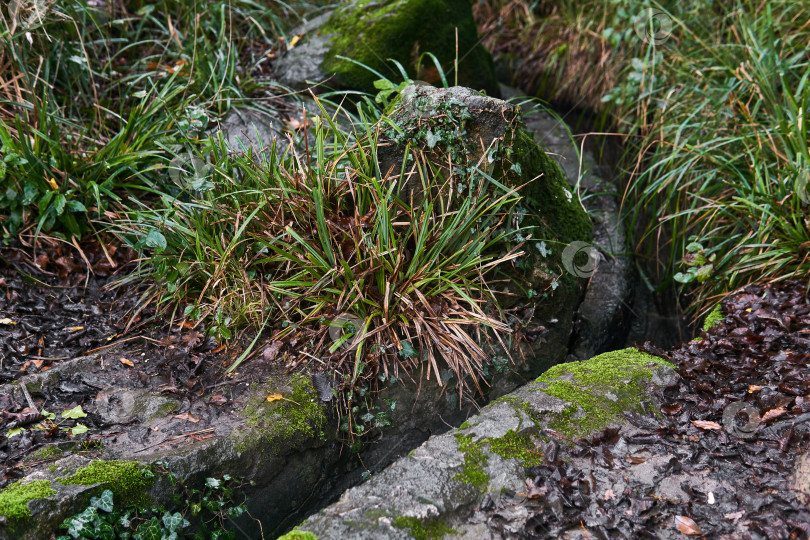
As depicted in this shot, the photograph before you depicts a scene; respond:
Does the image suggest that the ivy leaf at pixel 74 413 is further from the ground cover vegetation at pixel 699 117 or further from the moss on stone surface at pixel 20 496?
the ground cover vegetation at pixel 699 117

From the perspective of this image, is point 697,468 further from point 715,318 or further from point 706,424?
point 715,318

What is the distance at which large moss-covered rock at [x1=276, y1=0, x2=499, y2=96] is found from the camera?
160 inches

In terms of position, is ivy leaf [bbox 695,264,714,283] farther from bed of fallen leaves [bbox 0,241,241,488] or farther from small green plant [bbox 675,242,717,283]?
bed of fallen leaves [bbox 0,241,241,488]

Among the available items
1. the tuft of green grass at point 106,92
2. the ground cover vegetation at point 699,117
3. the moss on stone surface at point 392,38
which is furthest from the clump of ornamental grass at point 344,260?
the ground cover vegetation at point 699,117

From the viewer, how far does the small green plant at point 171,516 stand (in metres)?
1.93

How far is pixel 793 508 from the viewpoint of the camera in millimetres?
1854

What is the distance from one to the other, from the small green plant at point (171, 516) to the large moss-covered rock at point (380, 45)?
8.93ft

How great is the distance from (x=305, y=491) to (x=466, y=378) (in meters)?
0.90

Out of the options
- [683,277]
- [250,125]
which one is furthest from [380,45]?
[683,277]

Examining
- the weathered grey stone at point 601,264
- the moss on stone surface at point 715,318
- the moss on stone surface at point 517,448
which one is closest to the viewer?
the moss on stone surface at point 517,448

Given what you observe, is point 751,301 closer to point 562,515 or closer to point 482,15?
point 562,515

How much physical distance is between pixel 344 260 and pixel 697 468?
5.08 feet

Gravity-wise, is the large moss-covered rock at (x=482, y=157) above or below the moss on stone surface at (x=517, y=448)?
above

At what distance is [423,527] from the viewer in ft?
6.27
